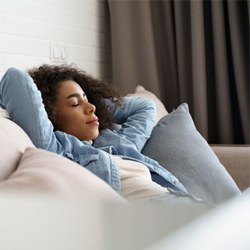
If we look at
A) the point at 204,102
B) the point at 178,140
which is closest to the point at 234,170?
the point at 178,140

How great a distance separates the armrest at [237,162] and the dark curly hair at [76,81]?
0.49 m

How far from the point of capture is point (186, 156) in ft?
5.09

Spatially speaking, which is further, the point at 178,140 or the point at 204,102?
the point at 204,102

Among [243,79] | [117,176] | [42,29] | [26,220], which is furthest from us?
[243,79]

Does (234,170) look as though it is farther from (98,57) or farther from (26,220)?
(26,220)

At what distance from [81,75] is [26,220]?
143cm

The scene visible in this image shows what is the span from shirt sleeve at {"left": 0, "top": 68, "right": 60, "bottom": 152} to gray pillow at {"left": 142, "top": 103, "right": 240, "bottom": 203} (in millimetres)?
476

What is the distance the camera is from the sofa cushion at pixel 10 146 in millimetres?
846

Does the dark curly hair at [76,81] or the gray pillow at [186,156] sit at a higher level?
the dark curly hair at [76,81]

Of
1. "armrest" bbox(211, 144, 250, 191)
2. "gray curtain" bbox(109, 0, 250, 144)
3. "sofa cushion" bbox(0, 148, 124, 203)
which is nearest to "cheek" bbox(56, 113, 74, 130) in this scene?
"sofa cushion" bbox(0, 148, 124, 203)

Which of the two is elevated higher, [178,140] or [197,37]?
[197,37]

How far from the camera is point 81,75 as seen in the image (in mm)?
1591

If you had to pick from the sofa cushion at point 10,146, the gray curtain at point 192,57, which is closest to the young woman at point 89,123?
the sofa cushion at point 10,146

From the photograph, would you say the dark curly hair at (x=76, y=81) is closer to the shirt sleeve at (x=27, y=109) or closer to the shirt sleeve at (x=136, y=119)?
the shirt sleeve at (x=136, y=119)
